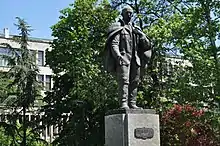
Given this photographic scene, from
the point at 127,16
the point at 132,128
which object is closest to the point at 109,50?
the point at 127,16

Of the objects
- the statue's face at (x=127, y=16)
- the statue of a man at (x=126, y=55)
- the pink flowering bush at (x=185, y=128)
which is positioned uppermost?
the statue's face at (x=127, y=16)

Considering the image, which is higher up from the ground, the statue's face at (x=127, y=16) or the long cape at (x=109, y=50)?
the statue's face at (x=127, y=16)

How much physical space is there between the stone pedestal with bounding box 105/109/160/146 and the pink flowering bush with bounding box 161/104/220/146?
12.2m

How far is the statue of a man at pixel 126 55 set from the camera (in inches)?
446

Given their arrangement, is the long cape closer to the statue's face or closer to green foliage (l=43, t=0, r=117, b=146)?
the statue's face

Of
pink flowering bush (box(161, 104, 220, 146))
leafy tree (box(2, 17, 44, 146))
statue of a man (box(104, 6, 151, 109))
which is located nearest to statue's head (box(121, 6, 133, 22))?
statue of a man (box(104, 6, 151, 109))

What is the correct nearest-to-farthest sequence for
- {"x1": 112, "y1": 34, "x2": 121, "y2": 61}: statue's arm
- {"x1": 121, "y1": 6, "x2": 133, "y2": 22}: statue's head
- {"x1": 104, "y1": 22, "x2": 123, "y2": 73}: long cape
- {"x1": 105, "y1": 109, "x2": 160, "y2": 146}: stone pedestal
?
{"x1": 105, "y1": 109, "x2": 160, "y2": 146}: stone pedestal < {"x1": 112, "y1": 34, "x2": 121, "y2": 61}: statue's arm < {"x1": 104, "y1": 22, "x2": 123, "y2": 73}: long cape < {"x1": 121, "y1": 6, "x2": 133, "y2": 22}: statue's head

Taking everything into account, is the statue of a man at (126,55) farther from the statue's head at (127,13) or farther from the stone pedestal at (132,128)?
the stone pedestal at (132,128)

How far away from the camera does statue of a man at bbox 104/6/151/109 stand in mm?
11328

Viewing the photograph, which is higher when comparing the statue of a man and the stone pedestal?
the statue of a man

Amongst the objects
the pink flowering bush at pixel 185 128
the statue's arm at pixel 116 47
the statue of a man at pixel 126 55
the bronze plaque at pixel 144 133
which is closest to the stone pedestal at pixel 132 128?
the bronze plaque at pixel 144 133

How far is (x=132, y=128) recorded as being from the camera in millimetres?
10836

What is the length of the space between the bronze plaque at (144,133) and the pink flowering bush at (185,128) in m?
12.3

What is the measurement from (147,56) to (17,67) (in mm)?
15725
